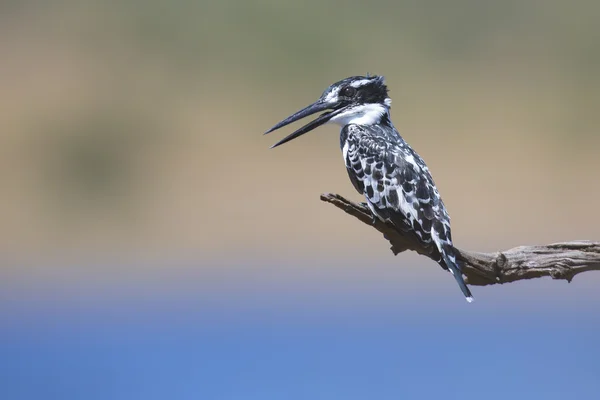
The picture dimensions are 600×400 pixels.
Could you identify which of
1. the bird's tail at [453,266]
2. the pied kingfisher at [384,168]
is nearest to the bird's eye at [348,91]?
the pied kingfisher at [384,168]

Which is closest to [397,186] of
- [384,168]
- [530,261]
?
[384,168]

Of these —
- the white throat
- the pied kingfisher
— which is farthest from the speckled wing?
the white throat

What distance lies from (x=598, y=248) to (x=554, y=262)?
17cm

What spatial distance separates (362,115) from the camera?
4.12 meters

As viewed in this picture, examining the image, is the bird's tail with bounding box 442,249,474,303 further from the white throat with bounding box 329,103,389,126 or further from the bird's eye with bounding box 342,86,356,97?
the bird's eye with bounding box 342,86,356,97

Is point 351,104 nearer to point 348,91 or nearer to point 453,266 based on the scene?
point 348,91

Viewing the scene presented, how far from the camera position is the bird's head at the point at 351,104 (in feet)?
13.4

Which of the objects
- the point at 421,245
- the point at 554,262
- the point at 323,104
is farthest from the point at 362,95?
the point at 554,262

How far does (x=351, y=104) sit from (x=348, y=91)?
0.06m

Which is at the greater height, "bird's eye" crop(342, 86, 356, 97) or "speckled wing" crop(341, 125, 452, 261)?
"bird's eye" crop(342, 86, 356, 97)

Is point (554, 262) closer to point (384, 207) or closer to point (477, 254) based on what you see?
point (477, 254)

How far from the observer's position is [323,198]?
328 cm

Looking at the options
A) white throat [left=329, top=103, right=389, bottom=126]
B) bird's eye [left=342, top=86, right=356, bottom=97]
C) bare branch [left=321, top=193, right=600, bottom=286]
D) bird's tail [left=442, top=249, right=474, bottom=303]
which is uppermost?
bird's eye [left=342, top=86, right=356, bottom=97]

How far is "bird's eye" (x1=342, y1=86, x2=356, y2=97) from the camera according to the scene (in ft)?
13.4
